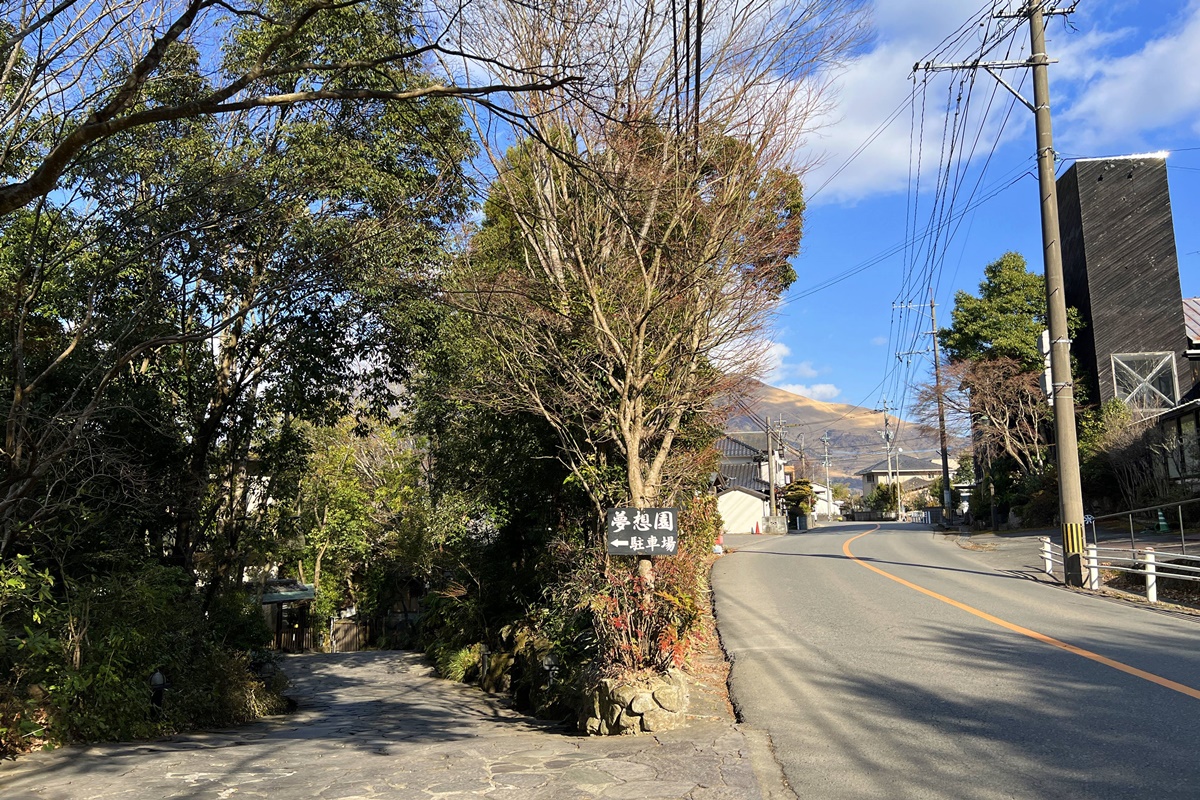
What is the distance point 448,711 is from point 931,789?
920 centimetres

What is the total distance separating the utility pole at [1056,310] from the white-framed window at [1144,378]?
15986mm

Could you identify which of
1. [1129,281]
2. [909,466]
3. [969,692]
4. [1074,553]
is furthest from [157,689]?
[909,466]

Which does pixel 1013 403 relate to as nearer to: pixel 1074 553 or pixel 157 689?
pixel 1074 553

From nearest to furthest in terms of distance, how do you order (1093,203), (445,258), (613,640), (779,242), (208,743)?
(613,640)
(208,743)
(779,242)
(445,258)
(1093,203)

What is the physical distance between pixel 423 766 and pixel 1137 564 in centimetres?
1296

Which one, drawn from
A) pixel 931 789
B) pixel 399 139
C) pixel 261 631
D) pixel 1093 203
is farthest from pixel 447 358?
pixel 1093 203

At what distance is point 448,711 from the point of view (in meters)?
12.8

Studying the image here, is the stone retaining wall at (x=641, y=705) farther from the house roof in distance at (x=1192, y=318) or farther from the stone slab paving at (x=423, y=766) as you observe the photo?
the house roof in distance at (x=1192, y=318)

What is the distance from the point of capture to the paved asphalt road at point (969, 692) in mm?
5203

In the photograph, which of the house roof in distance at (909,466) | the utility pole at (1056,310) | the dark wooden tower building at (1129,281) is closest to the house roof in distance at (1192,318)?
the dark wooden tower building at (1129,281)

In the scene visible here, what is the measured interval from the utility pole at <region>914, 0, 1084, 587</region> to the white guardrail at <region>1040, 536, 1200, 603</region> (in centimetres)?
21

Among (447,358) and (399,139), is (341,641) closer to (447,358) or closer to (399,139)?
(447,358)

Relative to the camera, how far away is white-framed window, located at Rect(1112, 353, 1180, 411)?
2911 cm

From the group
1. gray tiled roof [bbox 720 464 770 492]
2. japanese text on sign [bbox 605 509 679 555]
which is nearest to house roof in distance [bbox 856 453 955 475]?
gray tiled roof [bbox 720 464 770 492]
